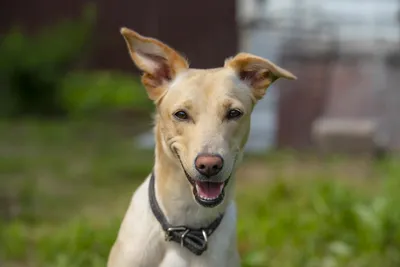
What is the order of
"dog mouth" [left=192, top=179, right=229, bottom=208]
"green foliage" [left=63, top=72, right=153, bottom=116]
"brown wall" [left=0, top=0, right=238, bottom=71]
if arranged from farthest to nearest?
"brown wall" [left=0, top=0, right=238, bottom=71]
"green foliage" [left=63, top=72, right=153, bottom=116]
"dog mouth" [left=192, top=179, right=229, bottom=208]

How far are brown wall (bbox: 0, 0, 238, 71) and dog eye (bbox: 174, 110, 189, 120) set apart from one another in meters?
11.1

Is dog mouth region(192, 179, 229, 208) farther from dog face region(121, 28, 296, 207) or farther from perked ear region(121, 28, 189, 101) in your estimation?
perked ear region(121, 28, 189, 101)

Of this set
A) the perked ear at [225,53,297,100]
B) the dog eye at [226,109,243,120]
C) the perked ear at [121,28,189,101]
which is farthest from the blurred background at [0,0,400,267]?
A: the dog eye at [226,109,243,120]

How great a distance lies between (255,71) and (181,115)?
432 mm

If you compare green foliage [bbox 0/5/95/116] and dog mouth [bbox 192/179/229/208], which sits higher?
dog mouth [bbox 192/179/229/208]

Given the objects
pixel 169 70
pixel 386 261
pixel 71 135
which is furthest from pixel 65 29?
pixel 169 70

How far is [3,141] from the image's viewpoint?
399 inches

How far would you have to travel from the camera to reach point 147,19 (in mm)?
14859

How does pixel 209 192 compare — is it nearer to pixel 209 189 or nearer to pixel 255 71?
pixel 209 189

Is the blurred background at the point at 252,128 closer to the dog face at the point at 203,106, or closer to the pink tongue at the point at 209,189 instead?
the dog face at the point at 203,106

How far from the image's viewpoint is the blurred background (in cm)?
598

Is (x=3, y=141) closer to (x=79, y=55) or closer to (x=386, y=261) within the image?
(x=79, y=55)

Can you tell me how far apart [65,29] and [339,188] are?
635 centimetres

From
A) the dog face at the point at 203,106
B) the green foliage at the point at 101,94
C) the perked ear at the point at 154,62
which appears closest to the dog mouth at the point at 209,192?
the dog face at the point at 203,106
